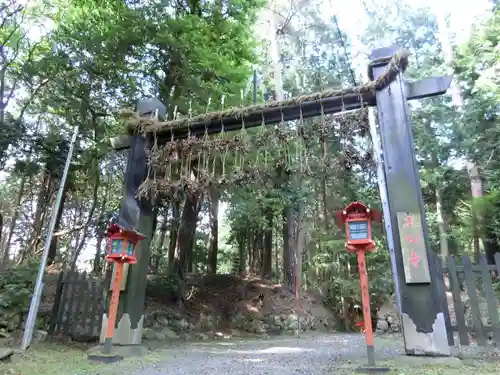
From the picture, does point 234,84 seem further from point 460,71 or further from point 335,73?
point 460,71

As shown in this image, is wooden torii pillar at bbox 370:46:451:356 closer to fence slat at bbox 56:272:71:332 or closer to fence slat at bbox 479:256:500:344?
fence slat at bbox 479:256:500:344

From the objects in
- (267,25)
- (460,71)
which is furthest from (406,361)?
A: (267,25)

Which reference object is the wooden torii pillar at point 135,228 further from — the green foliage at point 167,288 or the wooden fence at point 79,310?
the green foliage at point 167,288

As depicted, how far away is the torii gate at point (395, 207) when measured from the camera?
390 centimetres

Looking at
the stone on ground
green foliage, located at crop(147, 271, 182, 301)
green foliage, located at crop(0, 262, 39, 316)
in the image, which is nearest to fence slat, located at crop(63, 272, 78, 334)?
green foliage, located at crop(0, 262, 39, 316)

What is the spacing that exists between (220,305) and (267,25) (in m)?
11.5

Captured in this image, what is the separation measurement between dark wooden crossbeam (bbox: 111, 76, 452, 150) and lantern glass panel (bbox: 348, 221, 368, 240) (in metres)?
1.85

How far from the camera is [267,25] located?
1452cm

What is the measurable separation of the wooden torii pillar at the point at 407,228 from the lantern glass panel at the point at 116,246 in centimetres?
366

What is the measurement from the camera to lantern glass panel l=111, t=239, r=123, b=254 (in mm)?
4797

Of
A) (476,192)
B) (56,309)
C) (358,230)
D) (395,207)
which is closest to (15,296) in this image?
(56,309)

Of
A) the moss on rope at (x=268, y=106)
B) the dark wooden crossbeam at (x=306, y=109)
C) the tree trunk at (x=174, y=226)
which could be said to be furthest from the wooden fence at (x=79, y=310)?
the tree trunk at (x=174, y=226)

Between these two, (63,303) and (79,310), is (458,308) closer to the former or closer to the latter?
(79,310)

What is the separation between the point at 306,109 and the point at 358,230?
2.13 metres
